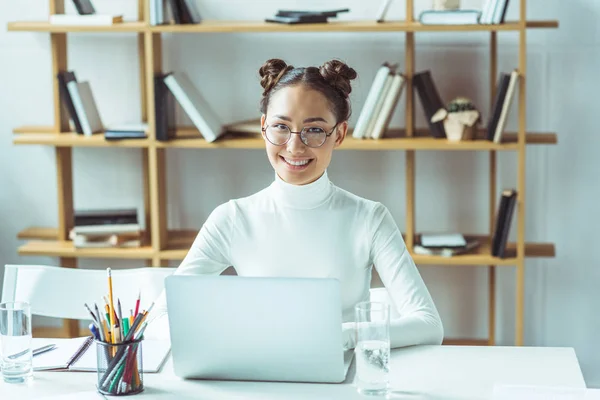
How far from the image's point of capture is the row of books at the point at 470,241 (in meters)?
3.27

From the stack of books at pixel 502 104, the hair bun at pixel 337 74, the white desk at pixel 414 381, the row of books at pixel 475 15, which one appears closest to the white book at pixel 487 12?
the row of books at pixel 475 15

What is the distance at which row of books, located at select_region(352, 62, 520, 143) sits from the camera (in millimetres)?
3209

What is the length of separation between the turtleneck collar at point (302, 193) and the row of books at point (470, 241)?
1344mm

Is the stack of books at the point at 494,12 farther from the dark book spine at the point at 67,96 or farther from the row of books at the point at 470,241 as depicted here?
the dark book spine at the point at 67,96

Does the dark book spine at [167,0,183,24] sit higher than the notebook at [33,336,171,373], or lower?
higher

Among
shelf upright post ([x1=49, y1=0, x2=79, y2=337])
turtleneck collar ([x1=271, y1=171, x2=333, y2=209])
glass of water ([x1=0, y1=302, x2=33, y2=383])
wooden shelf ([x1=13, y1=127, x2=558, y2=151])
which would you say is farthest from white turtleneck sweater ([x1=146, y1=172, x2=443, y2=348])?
shelf upright post ([x1=49, y1=0, x2=79, y2=337])

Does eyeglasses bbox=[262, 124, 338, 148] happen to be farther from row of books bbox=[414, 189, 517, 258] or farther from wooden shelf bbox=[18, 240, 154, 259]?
wooden shelf bbox=[18, 240, 154, 259]

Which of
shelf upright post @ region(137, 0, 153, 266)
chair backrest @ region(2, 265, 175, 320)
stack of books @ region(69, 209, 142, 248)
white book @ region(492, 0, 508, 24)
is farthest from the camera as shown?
shelf upright post @ region(137, 0, 153, 266)

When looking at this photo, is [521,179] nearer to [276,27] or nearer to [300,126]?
[276,27]

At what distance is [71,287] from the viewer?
2240 mm

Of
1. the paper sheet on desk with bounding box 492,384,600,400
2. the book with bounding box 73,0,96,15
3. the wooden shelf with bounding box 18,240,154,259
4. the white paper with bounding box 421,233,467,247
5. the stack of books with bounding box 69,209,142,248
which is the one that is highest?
the book with bounding box 73,0,96,15

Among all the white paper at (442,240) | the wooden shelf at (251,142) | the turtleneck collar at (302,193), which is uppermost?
the wooden shelf at (251,142)

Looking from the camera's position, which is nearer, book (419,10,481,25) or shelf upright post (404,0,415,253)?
book (419,10,481,25)

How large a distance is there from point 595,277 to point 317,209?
6.27 feet
